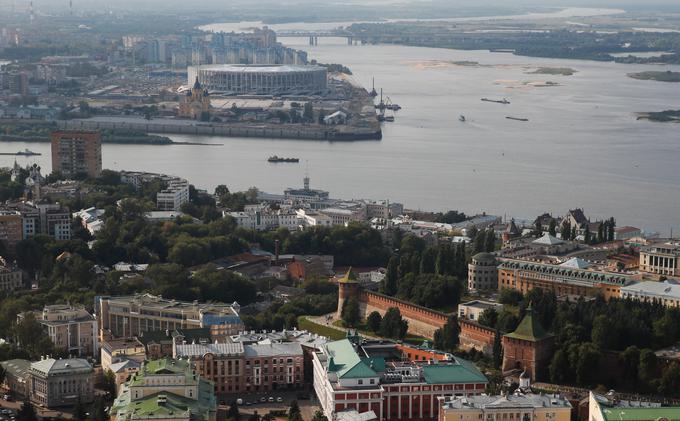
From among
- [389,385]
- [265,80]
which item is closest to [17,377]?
[389,385]

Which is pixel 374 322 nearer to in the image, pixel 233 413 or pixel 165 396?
pixel 233 413

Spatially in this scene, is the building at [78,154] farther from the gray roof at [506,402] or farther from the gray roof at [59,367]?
the gray roof at [506,402]

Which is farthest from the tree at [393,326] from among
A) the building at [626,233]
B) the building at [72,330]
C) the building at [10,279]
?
the building at [626,233]

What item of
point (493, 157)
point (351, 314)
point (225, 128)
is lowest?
point (225, 128)

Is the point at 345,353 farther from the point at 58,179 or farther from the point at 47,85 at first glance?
the point at 47,85

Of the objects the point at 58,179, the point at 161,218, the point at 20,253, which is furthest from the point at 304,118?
the point at 20,253

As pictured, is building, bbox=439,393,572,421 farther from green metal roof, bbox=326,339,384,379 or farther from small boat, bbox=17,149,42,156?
small boat, bbox=17,149,42,156

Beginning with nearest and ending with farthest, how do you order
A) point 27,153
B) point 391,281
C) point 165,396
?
point 165,396 < point 391,281 < point 27,153
